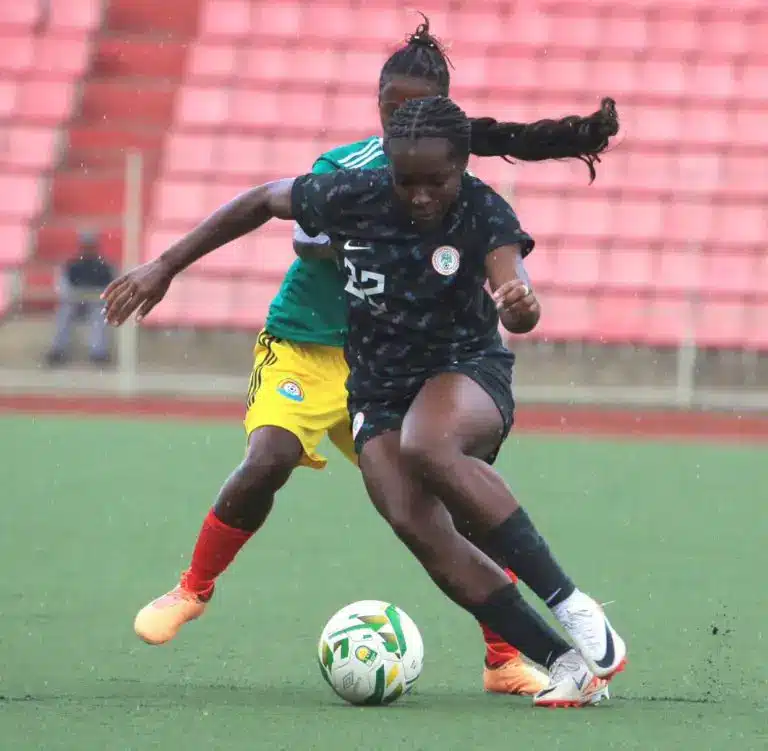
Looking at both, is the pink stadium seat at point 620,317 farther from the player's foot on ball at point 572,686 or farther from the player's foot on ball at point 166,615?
the player's foot on ball at point 572,686

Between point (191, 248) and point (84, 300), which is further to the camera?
Result: point (84, 300)

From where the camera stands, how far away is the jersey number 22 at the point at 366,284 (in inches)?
177

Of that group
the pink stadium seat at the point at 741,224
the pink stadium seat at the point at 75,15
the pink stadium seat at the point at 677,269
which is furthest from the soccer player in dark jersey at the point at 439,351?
the pink stadium seat at the point at 75,15

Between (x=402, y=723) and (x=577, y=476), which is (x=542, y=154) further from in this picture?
(x=577, y=476)

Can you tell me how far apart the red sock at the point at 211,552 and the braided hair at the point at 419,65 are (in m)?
1.40

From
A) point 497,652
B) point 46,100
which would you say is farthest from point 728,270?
point 497,652

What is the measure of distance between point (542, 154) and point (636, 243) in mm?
11075

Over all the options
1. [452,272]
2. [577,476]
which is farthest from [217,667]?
[577,476]

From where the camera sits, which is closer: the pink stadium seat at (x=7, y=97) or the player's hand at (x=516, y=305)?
the player's hand at (x=516, y=305)

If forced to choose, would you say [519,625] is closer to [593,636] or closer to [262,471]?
[593,636]

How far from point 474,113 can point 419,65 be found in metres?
12.0

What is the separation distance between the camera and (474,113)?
54.6 feet

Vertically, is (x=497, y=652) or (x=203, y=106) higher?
(x=203, y=106)

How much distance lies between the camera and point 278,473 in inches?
203
